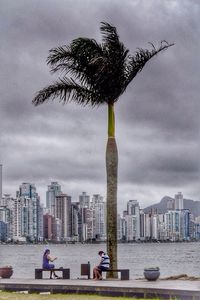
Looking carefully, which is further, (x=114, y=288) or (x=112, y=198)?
(x=112, y=198)

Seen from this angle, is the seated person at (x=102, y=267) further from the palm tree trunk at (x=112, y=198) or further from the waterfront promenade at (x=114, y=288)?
the palm tree trunk at (x=112, y=198)

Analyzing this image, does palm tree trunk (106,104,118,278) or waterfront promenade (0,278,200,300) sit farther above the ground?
palm tree trunk (106,104,118,278)

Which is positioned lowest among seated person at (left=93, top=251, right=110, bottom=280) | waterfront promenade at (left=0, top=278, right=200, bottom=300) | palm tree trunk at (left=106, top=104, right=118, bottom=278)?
waterfront promenade at (left=0, top=278, right=200, bottom=300)

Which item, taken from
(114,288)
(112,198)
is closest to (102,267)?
(112,198)

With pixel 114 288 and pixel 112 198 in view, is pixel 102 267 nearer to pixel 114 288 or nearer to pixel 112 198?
pixel 112 198

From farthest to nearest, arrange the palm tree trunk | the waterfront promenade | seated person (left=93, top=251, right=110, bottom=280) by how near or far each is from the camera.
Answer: the palm tree trunk → seated person (left=93, top=251, right=110, bottom=280) → the waterfront promenade

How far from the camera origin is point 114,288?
2580cm

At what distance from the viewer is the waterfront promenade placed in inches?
941

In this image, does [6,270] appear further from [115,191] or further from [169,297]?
[169,297]

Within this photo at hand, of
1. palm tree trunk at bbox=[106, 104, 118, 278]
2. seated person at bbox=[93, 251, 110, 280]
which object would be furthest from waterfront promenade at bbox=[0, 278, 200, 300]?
palm tree trunk at bbox=[106, 104, 118, 278]

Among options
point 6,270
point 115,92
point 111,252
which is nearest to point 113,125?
point 115,92

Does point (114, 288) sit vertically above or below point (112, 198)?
below

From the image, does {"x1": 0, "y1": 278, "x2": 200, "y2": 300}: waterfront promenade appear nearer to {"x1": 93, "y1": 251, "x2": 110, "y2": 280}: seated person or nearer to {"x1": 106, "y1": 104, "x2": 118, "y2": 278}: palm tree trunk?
{"x1": 93, "y1": 251, "x2": 110, "y2": 280}: seated person

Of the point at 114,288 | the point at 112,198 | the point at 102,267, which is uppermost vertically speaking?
the point at 112,198
